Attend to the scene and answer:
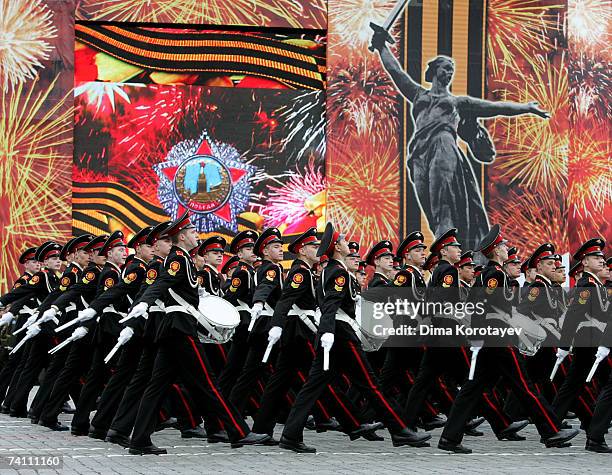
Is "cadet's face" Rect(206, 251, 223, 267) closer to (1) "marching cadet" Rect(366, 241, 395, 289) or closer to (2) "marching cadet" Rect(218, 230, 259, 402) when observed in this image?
(2) "marching cadet" Rect(218, 230, 259, 402)

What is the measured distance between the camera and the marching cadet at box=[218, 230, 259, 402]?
12.2 metres

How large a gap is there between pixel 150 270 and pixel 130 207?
12.3 meters

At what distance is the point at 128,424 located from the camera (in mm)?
10234

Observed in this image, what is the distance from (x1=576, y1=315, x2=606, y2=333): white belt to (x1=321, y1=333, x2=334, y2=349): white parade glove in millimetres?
2569

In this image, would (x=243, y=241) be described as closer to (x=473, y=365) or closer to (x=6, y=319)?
(x=6, y=319)

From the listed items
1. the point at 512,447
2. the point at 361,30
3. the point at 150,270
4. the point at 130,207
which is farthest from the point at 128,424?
the point at 361,30

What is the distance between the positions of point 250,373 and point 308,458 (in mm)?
2122

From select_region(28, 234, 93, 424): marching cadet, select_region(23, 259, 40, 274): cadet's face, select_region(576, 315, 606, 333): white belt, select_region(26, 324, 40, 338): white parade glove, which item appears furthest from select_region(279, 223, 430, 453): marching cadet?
select_region(23, 259, 40, 274): cadet's face

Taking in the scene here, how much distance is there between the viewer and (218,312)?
10.3 metres

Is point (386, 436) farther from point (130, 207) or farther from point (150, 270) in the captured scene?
point (130, 207)

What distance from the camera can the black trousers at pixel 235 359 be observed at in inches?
481

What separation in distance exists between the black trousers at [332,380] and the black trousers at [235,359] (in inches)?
80.3

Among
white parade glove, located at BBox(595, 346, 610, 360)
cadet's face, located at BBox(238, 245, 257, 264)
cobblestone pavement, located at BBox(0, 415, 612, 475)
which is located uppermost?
cadet's face, located at BBox(238, 245, 257, 264)

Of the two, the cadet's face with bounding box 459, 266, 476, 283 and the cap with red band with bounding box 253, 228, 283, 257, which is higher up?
the cap with red band with bounding box 253, 228, 283, 257
